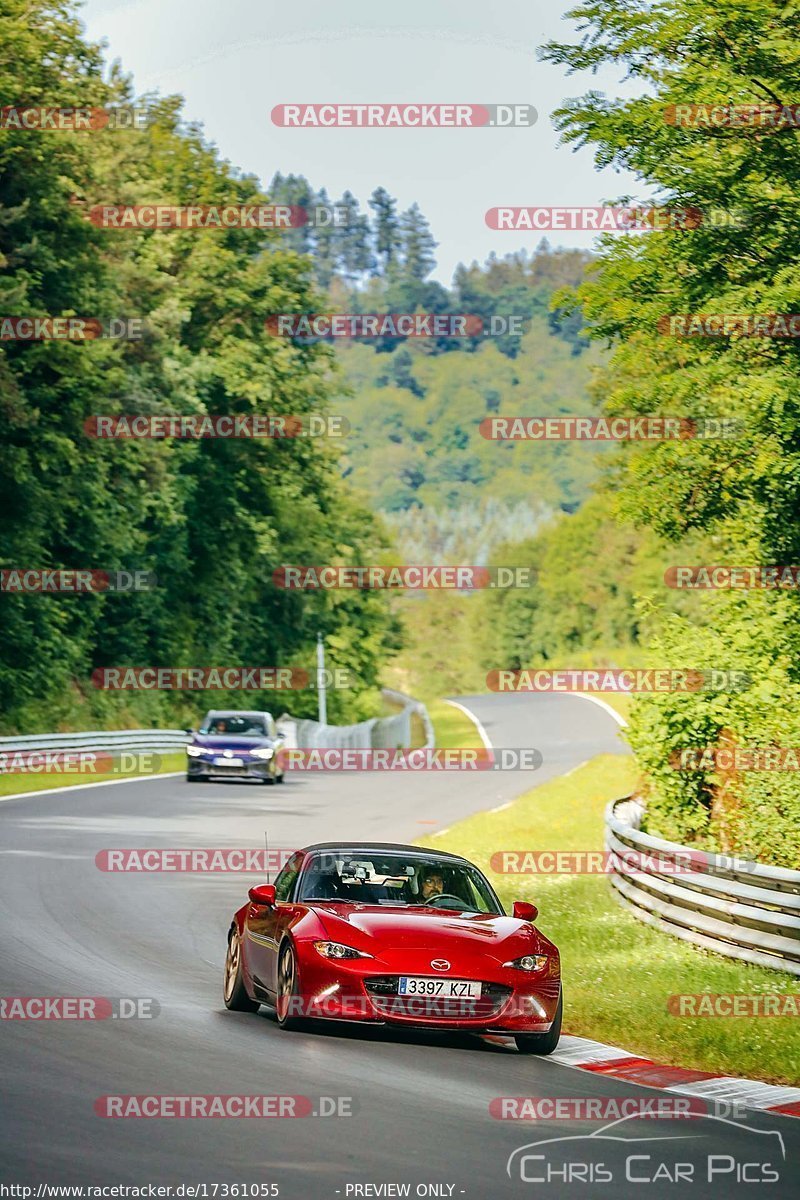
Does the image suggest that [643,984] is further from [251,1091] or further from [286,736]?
[286,736]

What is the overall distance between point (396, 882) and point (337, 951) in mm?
1302

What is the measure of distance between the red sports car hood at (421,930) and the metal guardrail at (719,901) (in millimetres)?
2666

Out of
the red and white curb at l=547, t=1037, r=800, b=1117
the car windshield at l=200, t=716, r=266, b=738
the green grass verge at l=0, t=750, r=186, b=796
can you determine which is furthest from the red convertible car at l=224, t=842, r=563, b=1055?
the car windshield at l=200, t=716, r=266, b=738

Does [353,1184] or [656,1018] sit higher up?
[353,1184]

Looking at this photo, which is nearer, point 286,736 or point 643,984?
point 643,984

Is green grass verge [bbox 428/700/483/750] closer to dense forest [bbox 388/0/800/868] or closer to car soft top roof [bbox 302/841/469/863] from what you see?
dense forest [bbox 388/0/800/868]

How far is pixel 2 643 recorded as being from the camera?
51.8 meters

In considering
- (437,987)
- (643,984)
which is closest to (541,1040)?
(437,987)

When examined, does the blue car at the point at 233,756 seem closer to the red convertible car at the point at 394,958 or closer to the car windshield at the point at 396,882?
the car windshield at the point at 396,882

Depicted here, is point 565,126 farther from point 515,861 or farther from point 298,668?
point 298,668

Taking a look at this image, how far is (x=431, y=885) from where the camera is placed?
12266 millimetres

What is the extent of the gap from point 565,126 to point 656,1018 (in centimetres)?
1358

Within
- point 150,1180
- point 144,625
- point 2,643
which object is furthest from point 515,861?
point 144,625

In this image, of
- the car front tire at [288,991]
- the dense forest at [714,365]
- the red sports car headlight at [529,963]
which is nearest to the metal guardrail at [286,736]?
the dense forest at [714,365]
